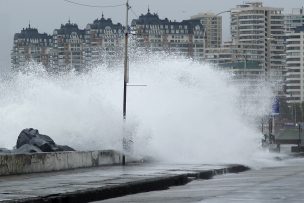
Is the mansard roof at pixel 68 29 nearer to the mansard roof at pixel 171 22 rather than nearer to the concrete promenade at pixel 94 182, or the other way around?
the mansard roof at pixel 171 22

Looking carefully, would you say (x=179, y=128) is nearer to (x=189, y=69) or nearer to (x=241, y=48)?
(x=189, y=69)

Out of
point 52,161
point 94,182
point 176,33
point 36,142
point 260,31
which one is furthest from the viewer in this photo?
point 260,31

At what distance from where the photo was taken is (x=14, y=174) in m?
23.2

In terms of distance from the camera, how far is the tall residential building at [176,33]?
8162 cm

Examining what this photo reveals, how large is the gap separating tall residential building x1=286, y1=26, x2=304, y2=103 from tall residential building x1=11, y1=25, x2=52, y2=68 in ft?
160

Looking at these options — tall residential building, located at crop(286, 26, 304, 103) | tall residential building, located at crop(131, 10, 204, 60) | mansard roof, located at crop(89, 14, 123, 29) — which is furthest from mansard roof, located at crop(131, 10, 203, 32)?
tall residential building, located at crop(286, 26, 304, 103)

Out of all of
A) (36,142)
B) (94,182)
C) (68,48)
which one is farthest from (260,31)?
(94,182)

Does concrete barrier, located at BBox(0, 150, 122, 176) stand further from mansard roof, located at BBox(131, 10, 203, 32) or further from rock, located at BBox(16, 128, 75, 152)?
mansard roof, located at BBox(131, 10, 203, 32)

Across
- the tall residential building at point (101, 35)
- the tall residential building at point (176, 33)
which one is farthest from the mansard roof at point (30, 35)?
the tall residential building at point (176, 33)

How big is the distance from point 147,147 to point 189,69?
8.09m

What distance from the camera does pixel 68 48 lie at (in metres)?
80.9

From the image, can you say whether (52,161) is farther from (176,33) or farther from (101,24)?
(176,33)

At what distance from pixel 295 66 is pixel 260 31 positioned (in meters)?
8.71

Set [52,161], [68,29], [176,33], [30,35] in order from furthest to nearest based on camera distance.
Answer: [68,29] < [176,33] < [30,35] < [52,161]
